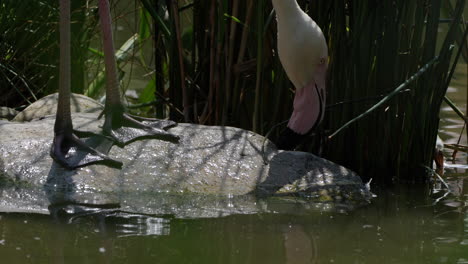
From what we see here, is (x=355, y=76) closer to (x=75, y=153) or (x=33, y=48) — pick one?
(x=75, y=153)

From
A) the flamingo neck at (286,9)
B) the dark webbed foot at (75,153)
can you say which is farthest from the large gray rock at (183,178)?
the flamingo neck at (286,9)

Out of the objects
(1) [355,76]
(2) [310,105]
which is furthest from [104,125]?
(1) [355,76]

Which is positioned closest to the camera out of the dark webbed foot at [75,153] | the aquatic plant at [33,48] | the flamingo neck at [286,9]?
the dark webbed foot at [75,153]

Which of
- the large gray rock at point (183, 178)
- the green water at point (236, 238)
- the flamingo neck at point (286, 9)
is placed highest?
the flamingo neck at point (286, 9)

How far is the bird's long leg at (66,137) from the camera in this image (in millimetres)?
3191

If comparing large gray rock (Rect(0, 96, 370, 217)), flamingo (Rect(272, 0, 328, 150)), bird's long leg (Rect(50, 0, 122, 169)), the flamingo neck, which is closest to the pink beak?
flamingo (Rect(272, 0, 328, 150))

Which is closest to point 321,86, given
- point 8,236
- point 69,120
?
point 69,120

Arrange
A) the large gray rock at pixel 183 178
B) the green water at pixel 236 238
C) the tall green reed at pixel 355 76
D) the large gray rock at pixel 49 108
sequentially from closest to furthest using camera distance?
the green water at pixel 236 238
the large gray rock at pixel 183 178
the tall green reed at pixel 355 76
the large gray rock at pixel 49 108

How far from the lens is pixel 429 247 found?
2.77m

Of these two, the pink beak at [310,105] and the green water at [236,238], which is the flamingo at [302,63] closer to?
the pink beak at [310,105]

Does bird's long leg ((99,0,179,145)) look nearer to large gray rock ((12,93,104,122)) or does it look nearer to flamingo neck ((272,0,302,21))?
large gray rock ((12,93,104,122))

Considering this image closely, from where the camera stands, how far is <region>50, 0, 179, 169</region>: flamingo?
3.21 metres

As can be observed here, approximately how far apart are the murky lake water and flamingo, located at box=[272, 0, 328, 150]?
455 millimetres

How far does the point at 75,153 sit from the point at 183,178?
0.42 m
